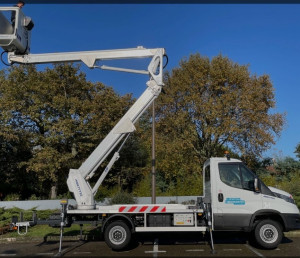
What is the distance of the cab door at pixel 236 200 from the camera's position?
357 inches

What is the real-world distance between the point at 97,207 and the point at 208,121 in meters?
14.9

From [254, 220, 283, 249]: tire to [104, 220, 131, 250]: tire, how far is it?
11.8 feet

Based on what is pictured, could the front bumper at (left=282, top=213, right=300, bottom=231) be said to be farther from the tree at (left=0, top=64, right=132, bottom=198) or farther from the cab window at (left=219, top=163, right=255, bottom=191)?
the tree at (left=0, top=64, right=132, bottom=198)

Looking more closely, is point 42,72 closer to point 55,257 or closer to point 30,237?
point 30,237

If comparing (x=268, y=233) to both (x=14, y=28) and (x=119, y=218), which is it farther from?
(x=14, y=28)

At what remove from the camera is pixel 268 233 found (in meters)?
9.04

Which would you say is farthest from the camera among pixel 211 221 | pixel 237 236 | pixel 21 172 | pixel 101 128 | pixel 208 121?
pixel 21 172

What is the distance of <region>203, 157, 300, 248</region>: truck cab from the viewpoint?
29.6 feet

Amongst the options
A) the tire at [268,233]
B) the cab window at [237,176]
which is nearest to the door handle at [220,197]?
the cab window at [237,176]

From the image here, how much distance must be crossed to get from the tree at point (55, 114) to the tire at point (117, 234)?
14650 mm

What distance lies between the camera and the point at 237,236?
Answer: 36.7 feet

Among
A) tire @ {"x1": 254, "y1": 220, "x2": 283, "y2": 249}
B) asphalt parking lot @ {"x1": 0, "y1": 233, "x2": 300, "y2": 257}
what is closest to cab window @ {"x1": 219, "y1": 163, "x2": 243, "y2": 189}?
tire @ {"x1": 254, "y1": 220, "x2": 283, "y2": 249}

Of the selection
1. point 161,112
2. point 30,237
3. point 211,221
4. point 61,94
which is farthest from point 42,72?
point 211,221

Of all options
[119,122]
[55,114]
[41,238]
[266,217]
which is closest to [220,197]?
[266,217]
